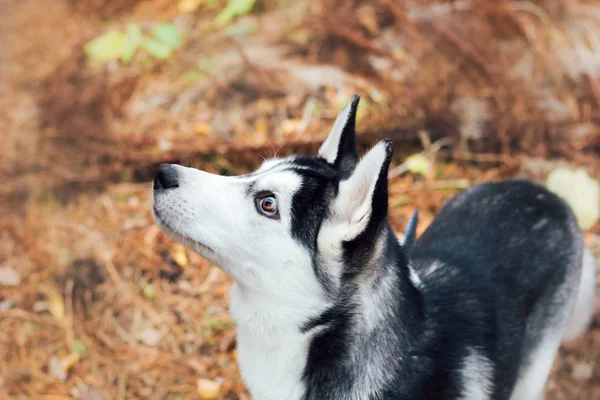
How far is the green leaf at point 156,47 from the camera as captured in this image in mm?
6723

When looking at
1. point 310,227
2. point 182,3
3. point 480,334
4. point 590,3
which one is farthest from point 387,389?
point 182,3

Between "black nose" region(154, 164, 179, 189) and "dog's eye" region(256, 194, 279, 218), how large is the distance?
0.41 meters

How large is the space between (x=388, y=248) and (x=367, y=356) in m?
0.53

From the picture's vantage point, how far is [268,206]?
2.86 metres

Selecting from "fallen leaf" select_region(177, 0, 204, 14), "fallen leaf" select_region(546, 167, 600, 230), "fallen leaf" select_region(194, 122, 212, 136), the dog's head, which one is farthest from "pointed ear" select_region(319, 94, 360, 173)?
"fallen leaf" select_region(177, 0, 204, 14)

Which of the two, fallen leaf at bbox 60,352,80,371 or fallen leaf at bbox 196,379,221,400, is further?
fallen leaf at bbox 60,352,80,371

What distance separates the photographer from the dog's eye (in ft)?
9.36

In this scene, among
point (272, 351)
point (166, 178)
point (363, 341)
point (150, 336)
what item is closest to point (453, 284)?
point (363, 341)

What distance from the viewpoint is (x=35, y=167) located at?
607 cm

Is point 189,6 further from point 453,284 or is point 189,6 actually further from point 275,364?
point 275,364

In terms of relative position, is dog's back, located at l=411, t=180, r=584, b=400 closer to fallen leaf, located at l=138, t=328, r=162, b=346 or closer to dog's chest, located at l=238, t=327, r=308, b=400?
dog's chest, located at l=238, t=327, r=308, b=400

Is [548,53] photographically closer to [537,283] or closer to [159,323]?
[537,283]

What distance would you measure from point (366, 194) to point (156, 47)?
4.82 m

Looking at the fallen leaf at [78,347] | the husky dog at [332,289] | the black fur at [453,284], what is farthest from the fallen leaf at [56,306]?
the black fur at [453,284]
